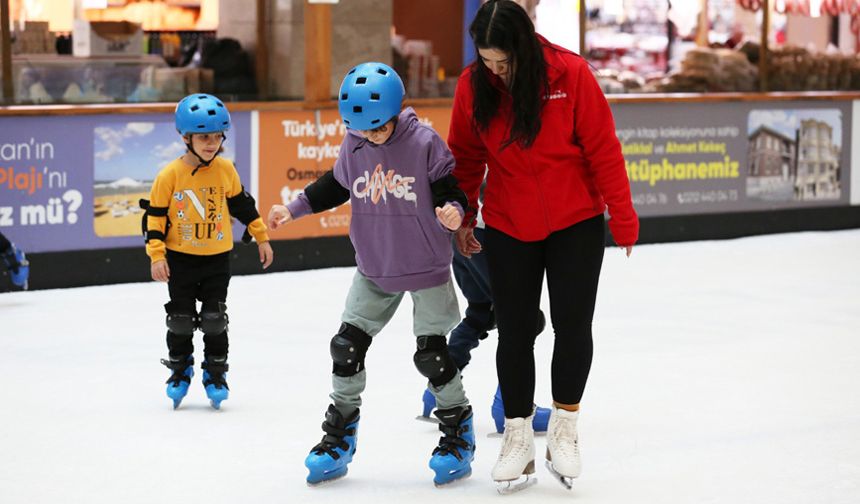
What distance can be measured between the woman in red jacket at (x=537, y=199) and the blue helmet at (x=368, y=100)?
0.25 m

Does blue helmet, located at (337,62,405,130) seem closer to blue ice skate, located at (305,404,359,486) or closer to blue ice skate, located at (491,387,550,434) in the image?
blue ice skate, located at (305,404,359,486)

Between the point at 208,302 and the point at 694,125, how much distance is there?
619 centimetres

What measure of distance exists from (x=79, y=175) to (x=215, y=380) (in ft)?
11.2

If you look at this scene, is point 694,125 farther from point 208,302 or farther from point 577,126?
point 577,126

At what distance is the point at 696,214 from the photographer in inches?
428

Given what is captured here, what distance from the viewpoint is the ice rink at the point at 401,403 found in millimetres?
4418

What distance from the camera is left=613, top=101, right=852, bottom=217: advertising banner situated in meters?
10.6

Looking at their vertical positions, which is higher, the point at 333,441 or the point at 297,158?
the point at 297,158

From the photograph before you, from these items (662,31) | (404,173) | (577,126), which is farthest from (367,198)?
(662,31)

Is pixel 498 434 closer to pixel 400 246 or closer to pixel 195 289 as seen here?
pixel 400 246

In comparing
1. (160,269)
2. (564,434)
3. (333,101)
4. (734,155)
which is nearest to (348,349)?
(564,434)

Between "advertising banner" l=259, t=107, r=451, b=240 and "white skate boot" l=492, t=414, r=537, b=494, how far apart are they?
500 cm

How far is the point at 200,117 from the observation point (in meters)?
5.20

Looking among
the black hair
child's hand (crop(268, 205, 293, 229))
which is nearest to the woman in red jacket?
the black hair
